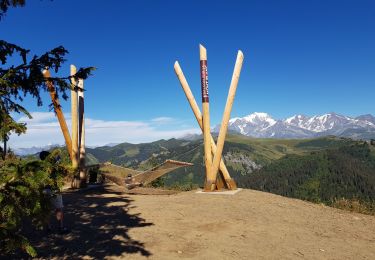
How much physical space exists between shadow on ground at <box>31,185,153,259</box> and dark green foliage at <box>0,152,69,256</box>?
3922 mm

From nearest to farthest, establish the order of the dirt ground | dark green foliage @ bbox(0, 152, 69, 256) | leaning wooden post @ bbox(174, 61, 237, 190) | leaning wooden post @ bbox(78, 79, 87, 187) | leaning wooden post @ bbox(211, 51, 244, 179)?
dark green foliage @ bbox(0, 152, 69, 256) → the dirt ground → leaning wooden post @ bbox(211, 51, 244, 179) → leaning wooden post @ bbox(174, 61, 237, 190) → leaning wooden post @ bbox(78, 79, 87, 187)

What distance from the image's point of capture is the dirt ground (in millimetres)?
8969

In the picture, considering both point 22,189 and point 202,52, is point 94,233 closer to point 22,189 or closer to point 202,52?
point 22,189

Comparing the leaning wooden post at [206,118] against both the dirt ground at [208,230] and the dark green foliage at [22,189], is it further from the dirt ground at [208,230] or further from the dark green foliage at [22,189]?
the dark green foliage at [22,189]

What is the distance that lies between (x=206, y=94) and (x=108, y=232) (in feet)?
27.9

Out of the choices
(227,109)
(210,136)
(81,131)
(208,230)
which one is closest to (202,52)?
(227,109)

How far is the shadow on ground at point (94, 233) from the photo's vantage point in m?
8.72

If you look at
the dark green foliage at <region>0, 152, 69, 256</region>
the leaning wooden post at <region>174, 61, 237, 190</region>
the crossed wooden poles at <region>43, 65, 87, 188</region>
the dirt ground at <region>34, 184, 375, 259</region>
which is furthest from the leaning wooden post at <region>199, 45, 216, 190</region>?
the dark green foliage at <region>0, 152, 69, 256</region>

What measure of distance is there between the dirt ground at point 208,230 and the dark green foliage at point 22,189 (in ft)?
12.9

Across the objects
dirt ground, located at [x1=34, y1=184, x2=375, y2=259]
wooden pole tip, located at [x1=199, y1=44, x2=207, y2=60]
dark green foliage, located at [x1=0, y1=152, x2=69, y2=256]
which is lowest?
dirt ground, located at [x1=34, y1=184, x2=375, y2=259]

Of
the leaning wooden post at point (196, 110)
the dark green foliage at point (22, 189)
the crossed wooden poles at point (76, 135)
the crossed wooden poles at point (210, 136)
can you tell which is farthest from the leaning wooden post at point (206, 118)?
the dark green foliage at point (22, 189)

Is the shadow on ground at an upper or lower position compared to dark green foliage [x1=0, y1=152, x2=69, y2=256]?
lower

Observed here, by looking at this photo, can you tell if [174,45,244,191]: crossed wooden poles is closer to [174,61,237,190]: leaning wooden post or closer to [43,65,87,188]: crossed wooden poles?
[174,61,237,190]: leaning wooden post

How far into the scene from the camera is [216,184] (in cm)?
1723
